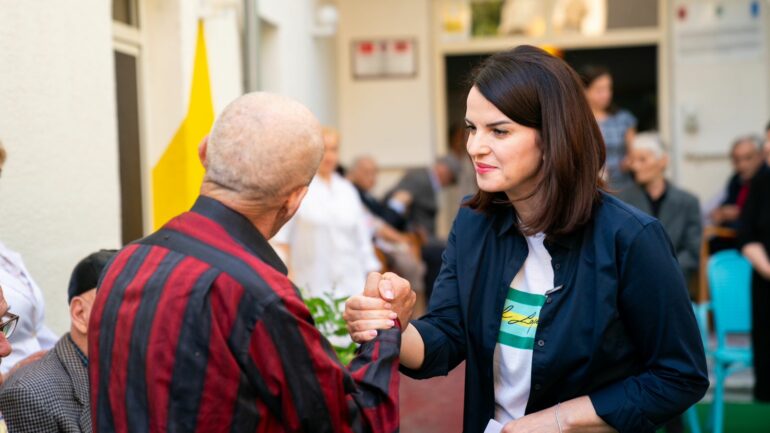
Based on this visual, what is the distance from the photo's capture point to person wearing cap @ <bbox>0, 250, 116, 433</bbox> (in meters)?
2.74

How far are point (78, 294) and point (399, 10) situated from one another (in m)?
9.36

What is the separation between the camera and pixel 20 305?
339cm

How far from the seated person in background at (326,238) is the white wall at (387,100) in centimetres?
501

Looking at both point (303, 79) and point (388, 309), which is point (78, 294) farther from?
point (303, 79)

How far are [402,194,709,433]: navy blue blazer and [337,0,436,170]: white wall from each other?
9.67m

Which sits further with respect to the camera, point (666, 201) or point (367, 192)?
point (367, 192)

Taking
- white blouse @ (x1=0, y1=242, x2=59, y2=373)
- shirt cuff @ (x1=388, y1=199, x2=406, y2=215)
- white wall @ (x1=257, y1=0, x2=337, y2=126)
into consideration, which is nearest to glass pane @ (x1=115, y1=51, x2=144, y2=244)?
white blouse @ (x1=0, y1=242, x2=59, y2=373)

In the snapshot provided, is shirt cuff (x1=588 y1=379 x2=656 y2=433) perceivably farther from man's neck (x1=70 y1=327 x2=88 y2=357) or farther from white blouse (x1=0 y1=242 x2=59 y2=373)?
white blouse (x1=0 y1=242 x2=59 y2=373)

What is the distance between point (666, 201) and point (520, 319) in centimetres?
407

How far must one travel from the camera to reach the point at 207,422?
1928mm

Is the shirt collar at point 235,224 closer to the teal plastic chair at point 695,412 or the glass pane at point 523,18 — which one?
the teal plastic chair at point 695,412

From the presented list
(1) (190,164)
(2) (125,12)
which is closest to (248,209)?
(1) (190,164)

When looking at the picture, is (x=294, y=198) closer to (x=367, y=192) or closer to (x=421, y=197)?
(x=367, y=192)

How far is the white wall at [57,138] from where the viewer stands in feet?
12.8
